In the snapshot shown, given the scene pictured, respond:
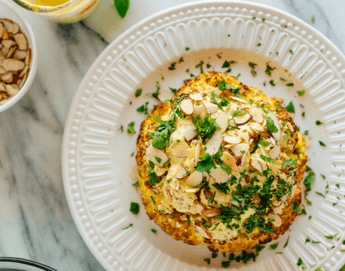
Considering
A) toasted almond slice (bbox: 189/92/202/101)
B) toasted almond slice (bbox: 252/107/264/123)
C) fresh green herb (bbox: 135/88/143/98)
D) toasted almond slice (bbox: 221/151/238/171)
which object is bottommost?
fresh green herb (bbox: 135/88/143/98)

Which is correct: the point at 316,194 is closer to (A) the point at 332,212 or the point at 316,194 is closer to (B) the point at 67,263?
(A) the point at 332,212

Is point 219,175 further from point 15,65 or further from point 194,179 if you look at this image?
point 15,65

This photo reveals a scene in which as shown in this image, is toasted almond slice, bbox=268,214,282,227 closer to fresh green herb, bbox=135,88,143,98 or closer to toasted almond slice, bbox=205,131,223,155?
toasted almond slice, bbox=205,131,223,155

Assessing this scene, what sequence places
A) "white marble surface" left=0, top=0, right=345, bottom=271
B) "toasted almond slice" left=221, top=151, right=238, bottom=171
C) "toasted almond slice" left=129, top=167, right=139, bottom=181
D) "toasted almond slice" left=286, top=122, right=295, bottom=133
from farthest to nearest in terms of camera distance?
"white marble surface" left=0, top=0, right=345, bottom=271
"toasted almond slice" left=129, top=167, right=139, bottom=181
"toasted almond slice" left=286, top=122, right=295, bottom=133
"toasted almond slice" left=221, top=151, right=238, bottom=171

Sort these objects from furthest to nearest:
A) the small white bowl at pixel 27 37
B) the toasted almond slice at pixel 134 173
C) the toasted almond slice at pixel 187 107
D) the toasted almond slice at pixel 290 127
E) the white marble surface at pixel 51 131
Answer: the white marble surface at pixel 51 131 < the toasted almond slice at pixel 134 173 < the small white bowl at pixel 27 37 < the toasted almond slice at pixel 290 127 < the toasted almond slice at pixel 187 107

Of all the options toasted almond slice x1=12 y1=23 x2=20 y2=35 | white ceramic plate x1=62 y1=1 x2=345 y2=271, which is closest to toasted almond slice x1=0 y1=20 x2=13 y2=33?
toasted almond slice x1=12 y1=23 x2=20 y2=35

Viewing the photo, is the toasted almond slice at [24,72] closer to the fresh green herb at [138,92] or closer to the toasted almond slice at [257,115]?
the fresh green herb at [138,92]

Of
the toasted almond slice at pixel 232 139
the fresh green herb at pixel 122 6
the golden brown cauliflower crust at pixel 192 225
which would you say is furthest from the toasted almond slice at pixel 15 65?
the toasted almond slice at pixel 232 139
